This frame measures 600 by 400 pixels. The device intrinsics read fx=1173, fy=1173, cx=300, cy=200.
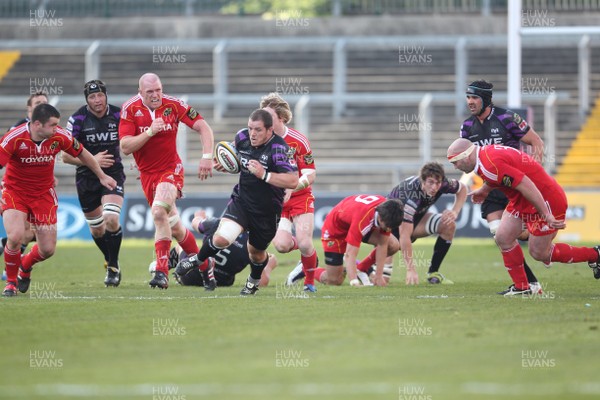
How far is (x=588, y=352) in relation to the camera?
8.52 m

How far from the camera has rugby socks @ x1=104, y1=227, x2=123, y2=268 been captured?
582 inches

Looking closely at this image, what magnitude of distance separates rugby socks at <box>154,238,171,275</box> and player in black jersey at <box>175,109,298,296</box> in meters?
0.64

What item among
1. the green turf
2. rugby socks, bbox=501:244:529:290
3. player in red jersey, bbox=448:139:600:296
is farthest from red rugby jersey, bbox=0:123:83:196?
rugby socks, bbox=501:244:529:290

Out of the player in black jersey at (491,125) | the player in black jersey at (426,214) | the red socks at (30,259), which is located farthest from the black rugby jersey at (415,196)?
the red socks at (30,259)

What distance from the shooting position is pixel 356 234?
14.4 m

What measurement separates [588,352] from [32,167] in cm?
709

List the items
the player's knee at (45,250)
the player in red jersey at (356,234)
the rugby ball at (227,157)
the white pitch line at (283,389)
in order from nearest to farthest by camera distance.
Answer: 1. the white pitch line at (283,389)
2. the rugby ball at (227,157)
3. the player's knee at (45,250)
4. the player in red jersey at (356,234)

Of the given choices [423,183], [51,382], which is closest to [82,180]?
[423,183]

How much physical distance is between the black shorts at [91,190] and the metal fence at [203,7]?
22.7 m

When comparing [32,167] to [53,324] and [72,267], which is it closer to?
[53,324]

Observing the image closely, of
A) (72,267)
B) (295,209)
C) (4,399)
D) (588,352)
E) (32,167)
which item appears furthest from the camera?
(72,267)

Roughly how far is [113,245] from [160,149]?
161 centimetres

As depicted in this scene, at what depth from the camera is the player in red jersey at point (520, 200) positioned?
1197 cm

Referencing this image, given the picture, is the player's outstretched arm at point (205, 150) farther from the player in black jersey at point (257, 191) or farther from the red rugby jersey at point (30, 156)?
the red rugby jersey at point (30, 156)
